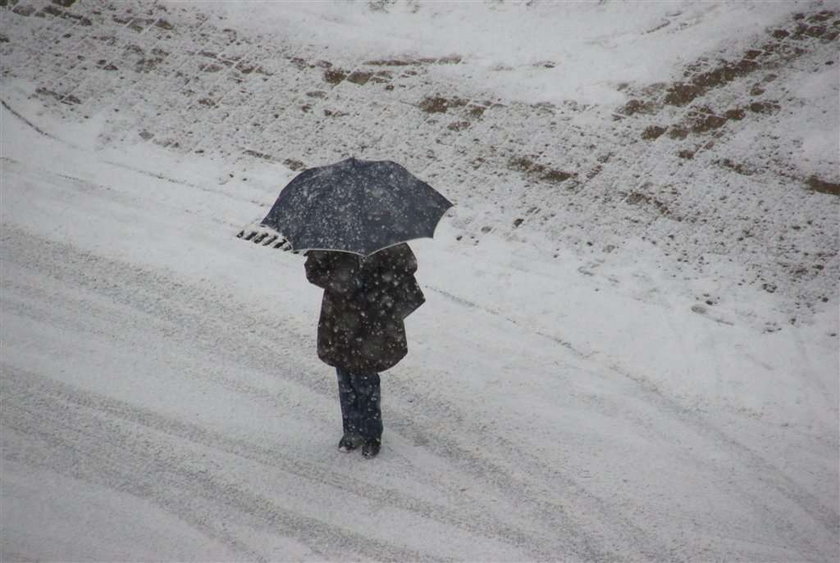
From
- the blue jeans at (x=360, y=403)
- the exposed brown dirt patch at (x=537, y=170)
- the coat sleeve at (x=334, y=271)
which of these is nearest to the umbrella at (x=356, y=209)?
the coat sleeve at (x=334, y=271)

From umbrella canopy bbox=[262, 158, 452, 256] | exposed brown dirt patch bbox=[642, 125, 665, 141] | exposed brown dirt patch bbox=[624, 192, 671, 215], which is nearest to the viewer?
umbrella canopy bbox=[262, 158, 452, 256]

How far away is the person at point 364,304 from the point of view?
5.11 meters

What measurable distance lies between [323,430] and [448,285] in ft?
5.13

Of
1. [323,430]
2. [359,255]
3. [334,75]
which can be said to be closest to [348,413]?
[323,430]

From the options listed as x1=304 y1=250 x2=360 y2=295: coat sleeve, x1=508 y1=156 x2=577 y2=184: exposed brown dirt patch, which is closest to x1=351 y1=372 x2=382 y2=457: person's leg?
x1=304 y1=250 x2=360 y2=295: coat sleeve

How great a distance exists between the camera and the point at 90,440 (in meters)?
5.80

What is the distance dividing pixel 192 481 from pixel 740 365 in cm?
341

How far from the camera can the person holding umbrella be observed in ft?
16.2

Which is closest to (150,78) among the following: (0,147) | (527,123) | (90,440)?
(0,147)

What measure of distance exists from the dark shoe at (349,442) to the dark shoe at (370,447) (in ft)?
0.15

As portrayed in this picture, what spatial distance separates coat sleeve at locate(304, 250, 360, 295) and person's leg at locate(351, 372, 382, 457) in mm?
504

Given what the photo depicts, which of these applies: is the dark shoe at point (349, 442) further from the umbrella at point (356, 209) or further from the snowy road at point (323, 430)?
the umbrella at point (356, 209)

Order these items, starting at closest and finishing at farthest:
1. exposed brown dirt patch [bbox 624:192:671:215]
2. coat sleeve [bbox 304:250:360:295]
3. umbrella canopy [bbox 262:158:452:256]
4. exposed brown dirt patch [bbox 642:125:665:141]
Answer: umbrella canopy [bbox 262:158:452:256] < coat sleeve [bbox 304:250:360:295] < exposed brown dirt patch [bbox 624:192:671:215] < exposed brown dirt patch [bbox 642:125:665:141]

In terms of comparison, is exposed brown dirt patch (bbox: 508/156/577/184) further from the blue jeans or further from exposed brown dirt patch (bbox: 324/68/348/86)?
the blue jeans
